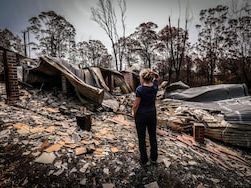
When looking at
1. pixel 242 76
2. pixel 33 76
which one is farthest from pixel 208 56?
pixel 33 76

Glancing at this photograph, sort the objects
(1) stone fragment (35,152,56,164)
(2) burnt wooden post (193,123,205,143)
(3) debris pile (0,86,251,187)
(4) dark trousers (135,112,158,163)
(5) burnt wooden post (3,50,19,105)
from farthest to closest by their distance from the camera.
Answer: (5) burnt wooden post (3,50,19,105)
(2) burnt wooden post (193,123,205,143)
(4) dark trousers (135,112,158,163)
(1) stone fragment (35,152,56,164)
(3) debris pile (0,86,251,187)

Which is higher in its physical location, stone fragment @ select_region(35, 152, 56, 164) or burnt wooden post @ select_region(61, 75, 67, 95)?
burnt wooden post @ select_region(61, 75, 67, 95)

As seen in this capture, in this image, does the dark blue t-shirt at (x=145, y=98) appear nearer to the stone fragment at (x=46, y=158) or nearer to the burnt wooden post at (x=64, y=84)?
the stone fragment at (x=46, y=158)

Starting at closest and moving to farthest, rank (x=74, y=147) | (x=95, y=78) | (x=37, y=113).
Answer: (x=74, y=147)
(x=37, y=113)
(x=95, y=78)

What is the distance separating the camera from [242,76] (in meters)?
14.4

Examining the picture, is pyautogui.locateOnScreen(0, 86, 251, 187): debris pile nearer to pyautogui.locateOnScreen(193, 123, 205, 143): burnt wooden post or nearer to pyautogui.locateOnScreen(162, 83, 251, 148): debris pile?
pyautogui.locateOnScreen(193, 123, 205, 143): burnt wooden post

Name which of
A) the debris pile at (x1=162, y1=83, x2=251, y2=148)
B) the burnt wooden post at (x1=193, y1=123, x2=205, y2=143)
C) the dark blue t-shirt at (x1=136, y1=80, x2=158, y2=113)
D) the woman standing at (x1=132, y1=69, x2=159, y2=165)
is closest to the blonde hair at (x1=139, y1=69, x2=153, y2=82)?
the woman standing at (x1=132, y1=69, x2=159, y2=165)

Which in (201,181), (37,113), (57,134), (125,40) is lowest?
(201,181)

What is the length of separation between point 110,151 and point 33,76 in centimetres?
459

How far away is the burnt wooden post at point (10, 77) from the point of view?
15.3 ft

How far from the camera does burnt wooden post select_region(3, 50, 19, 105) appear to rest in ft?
15.3

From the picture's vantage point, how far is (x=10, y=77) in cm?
474

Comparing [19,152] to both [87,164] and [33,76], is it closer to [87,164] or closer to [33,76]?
[87,164]

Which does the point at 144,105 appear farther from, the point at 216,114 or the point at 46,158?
the point at 216,114
